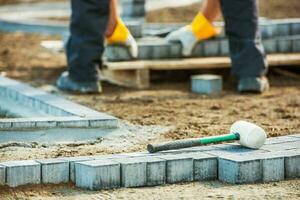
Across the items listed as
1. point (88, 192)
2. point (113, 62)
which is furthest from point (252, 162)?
point (113, 62)

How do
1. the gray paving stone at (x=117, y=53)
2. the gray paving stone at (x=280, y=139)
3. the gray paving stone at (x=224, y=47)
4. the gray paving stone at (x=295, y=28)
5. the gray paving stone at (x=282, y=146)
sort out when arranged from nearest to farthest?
the gray paving stone at (x=282, y=146)
the gray paving stone at (x=280, y=139)
the gray paving stone at (x=117, y=53)
the gray paving stone at (x=224, y=47)
the gray paving stone at (x=295, y=28)

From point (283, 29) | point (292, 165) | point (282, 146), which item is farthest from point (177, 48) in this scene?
point (292, 165)

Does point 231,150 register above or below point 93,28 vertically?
below

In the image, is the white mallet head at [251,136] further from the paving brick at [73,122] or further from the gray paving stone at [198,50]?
the gray paving stone at [198,50]

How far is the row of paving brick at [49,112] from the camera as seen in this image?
18.9 feet

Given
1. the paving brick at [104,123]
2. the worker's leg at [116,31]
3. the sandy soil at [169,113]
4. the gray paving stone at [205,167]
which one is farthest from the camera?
the worker's leg at [116,31]

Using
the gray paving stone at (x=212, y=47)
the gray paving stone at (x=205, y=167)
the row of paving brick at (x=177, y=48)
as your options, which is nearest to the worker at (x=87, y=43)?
the row of paving brick at (x=177, y=48)

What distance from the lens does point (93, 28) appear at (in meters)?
7.79

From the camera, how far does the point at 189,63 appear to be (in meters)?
8.52

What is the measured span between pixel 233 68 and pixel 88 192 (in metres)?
3.71

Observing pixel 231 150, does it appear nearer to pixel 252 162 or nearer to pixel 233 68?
pixel 252 162

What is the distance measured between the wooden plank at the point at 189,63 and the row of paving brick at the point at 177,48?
0.41 ft

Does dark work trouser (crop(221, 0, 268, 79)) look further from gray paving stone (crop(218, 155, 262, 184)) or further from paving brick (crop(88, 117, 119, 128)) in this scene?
gray paving stone (crop(218, 155, 262, 184))

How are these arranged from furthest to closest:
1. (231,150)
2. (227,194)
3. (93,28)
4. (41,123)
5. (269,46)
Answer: (269,46)
(93,28)
(41,123)
(231,150)
(227,194)
